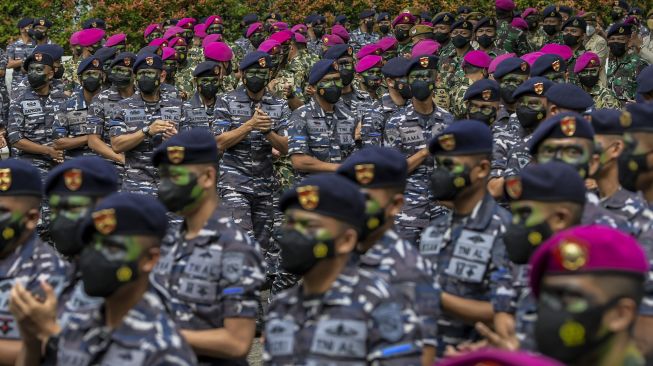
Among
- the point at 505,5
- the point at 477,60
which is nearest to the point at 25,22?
the point at 505,5

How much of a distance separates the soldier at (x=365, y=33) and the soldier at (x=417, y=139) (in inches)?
414

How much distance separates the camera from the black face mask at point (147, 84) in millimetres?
12305

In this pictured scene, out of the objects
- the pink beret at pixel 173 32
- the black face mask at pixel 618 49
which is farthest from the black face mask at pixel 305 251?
the pink beret at pixel 173 32

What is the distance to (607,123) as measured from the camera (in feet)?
24.1

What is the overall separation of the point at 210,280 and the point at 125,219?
0.93 m

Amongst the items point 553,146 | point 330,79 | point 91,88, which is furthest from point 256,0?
point 553,146

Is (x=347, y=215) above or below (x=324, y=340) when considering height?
above

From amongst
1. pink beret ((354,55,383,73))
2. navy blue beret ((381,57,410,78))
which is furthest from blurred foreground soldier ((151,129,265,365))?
pink beret ((354,55,383,73))

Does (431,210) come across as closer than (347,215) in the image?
No

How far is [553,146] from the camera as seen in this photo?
7.10m

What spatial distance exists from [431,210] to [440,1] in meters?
13.7

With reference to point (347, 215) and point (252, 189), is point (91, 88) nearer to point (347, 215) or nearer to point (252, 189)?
point (252, 189)

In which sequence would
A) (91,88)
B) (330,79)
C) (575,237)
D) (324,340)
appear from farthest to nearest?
(91,88)
(330,79)
(324,340)
(575,237)

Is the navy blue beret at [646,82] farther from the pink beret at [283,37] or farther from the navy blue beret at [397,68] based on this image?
the pink beret at [283,37]
